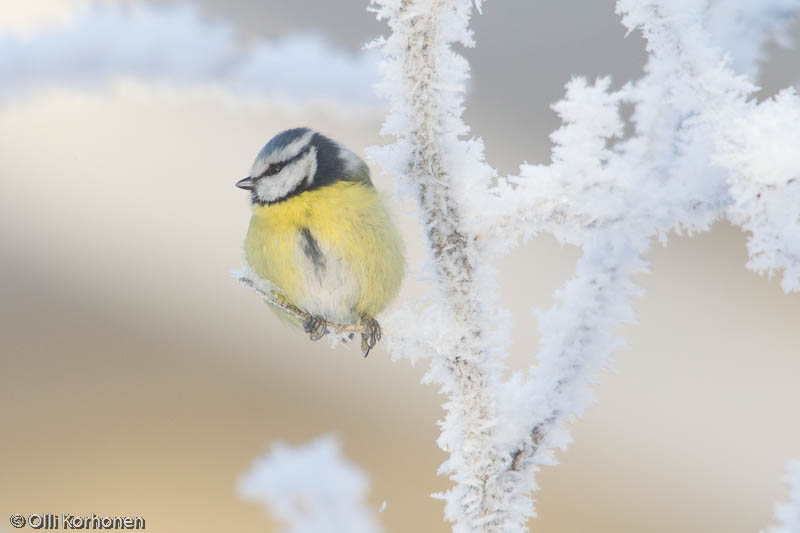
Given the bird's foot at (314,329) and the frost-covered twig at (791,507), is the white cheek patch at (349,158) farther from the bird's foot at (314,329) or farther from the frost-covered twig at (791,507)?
the frost-covered twig at (791,507)

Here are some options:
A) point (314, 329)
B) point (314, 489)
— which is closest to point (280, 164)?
point (314, 329)

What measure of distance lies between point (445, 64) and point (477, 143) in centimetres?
4

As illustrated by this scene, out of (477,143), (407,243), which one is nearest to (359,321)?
(407,243)

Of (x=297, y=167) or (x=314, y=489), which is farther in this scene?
(x=297, y=167)

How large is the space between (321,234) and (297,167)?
0.08 m

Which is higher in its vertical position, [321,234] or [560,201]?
[321,234]

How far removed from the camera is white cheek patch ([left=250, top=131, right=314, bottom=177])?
0.62 m

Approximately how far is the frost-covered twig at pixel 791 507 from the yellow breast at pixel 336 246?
1.17ft

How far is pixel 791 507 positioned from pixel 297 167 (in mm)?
465

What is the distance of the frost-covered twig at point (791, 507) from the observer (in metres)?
0.30

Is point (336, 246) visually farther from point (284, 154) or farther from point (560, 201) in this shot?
point (560, 201)

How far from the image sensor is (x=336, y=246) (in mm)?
578

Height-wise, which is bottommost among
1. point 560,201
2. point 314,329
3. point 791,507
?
point 791,507

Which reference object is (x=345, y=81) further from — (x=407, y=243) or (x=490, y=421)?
(x=490, y=421)
